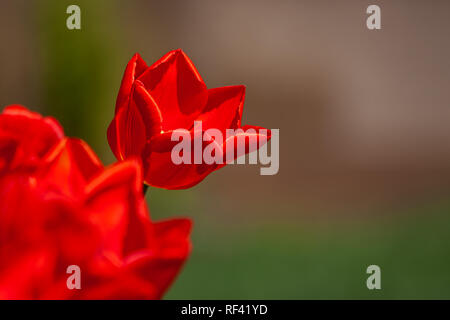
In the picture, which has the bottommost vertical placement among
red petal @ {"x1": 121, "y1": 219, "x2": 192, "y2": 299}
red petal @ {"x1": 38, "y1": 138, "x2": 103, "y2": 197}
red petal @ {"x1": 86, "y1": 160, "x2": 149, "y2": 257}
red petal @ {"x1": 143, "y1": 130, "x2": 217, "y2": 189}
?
red petal @ {"x1": 121, "y1": 219, "x2": 192, "y2": 299}

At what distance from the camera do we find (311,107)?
2154 mm

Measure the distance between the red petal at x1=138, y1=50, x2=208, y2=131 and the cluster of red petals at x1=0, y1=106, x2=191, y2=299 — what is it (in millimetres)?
84

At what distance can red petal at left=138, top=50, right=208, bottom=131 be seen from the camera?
0.26m

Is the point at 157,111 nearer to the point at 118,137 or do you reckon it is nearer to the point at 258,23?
the point at 118,137

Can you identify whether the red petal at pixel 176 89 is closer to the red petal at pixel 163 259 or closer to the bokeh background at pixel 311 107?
the red petal at pixel 163 259

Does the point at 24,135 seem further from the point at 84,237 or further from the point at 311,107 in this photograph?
the point at 311,107

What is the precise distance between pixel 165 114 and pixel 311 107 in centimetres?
193

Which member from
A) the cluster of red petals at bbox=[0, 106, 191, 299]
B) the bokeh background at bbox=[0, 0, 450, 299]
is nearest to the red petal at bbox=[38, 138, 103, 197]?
the cluster of red petals at bbox=[0, 106, 191, 299]

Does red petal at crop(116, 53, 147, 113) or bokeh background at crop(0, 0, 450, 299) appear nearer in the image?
red petal at crop(116, 53, 147, 113)

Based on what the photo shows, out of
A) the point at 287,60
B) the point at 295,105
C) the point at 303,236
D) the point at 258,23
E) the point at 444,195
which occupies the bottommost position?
the point at 303,236

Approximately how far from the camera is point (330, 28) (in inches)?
83.2

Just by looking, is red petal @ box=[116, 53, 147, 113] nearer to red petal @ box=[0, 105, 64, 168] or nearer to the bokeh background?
red petal @ box=[0, 105, 64, 168]
